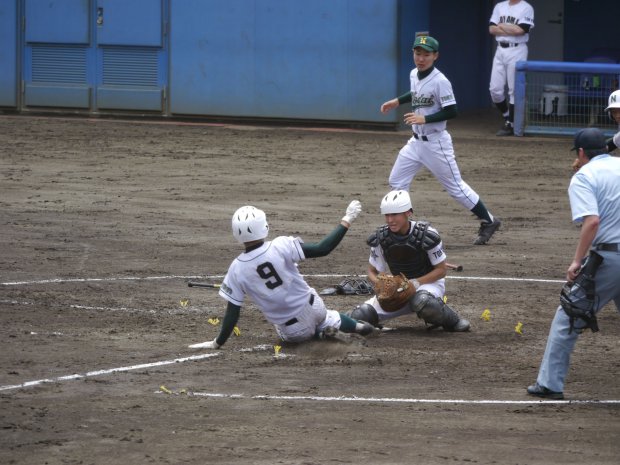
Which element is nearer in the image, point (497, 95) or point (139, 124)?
point (497, 95)

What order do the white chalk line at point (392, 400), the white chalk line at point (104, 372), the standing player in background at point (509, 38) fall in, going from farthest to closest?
the standing player in background at point (509, 38)
the white chalk line at point (104, 372)
the white chalk line at point (392, 400)

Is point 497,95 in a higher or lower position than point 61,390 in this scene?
higher

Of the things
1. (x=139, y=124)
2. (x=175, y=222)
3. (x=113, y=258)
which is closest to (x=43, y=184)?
(x=175, y=222)

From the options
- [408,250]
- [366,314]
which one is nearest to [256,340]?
[366,314]

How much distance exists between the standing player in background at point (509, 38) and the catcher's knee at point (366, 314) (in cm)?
1196

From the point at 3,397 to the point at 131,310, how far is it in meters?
2.62

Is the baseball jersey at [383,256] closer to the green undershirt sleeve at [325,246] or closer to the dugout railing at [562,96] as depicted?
the green undershirt sleeve at [325,246]

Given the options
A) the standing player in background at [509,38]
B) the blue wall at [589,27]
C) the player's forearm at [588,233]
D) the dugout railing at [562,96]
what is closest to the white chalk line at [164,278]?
the player's forearm at [588,233]

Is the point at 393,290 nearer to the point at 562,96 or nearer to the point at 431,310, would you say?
the point at 431,310

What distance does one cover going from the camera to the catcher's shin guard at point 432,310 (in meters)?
9.09

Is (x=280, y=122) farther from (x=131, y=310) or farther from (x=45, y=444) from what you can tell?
(x=45, y=444)

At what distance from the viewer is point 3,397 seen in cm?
745

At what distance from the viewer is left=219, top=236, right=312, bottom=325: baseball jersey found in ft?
27.8

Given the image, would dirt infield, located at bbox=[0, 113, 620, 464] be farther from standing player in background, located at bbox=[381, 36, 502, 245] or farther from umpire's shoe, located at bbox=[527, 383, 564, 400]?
standing player in background, located at bbox=[381, 36, 502, 245]
